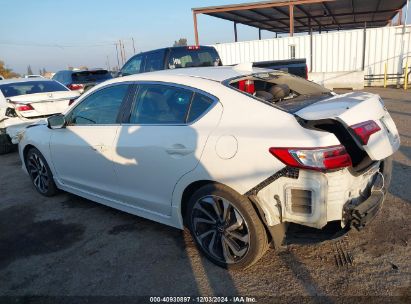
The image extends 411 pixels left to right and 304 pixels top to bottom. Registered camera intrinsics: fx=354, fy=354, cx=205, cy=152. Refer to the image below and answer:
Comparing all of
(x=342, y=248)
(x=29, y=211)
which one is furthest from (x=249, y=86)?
(x=29, y=211)

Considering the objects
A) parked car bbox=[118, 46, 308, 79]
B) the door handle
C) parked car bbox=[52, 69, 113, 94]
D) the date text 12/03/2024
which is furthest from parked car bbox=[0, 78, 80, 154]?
the date text 12/03/2024

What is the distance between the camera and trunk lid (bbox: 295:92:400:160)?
2531mm

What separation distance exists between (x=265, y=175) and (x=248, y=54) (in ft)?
59.5

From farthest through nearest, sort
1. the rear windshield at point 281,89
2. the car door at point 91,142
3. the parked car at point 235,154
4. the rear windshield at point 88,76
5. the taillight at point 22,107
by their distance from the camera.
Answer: the rear windshield at point 88,76 < the taillight at point 22,107 < the car door at point 91,142 < the rear windshield at point 281,89 < the parked car at point 235,154

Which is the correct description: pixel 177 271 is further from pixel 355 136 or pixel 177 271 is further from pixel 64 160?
pixel 64 160

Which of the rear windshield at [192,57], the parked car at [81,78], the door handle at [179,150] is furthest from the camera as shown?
the parked car at [81,78]

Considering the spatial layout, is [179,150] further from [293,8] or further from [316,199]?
[293,8]

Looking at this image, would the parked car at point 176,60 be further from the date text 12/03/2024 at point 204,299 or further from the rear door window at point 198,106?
the date text 12/03/2024 at point 204,299

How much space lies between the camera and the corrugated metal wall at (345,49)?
1644 centimetres

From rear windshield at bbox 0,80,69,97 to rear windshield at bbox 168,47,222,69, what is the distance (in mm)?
2746

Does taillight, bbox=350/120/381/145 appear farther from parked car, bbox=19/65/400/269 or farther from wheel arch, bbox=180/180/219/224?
wheel arch, bbox=180/180/219/224

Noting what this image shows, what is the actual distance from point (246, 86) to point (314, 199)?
1260 mm

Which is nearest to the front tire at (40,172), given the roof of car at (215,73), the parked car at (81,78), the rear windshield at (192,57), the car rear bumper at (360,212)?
the roof of car at (215,73)

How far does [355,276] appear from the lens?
274 cm
